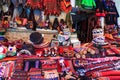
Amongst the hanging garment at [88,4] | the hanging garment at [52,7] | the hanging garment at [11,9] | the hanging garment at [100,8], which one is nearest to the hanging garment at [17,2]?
the hanging garment at [11,9]

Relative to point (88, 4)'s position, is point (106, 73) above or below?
below

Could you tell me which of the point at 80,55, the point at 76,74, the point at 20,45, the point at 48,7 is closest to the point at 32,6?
the point at 48,7

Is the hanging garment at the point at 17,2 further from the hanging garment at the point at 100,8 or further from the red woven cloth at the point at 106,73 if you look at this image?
the red woven cloth at the point at 106,73

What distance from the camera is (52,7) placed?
4844 millimetres

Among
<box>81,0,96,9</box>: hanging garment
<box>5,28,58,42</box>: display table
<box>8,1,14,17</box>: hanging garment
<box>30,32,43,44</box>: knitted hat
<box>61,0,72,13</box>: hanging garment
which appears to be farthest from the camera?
<box>81,0,96,9</box>: hanging garment

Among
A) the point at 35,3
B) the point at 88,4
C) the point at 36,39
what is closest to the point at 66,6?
the point at 88,4

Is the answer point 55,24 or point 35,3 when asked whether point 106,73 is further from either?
point 35,3

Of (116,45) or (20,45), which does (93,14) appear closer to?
(116,45)

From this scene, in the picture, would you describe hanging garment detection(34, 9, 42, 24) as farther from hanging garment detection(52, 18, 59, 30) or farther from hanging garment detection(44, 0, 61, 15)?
hanging garment detection(52, 18, 59, 30)

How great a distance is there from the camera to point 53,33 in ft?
15.8

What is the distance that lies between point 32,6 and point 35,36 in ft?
3.62

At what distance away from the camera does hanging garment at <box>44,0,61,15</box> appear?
4773 millimetres

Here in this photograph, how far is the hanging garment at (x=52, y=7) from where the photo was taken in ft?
15.7

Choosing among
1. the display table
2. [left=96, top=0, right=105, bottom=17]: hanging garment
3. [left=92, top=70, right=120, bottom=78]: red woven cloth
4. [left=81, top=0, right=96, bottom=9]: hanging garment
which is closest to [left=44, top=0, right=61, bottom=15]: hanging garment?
the display table
